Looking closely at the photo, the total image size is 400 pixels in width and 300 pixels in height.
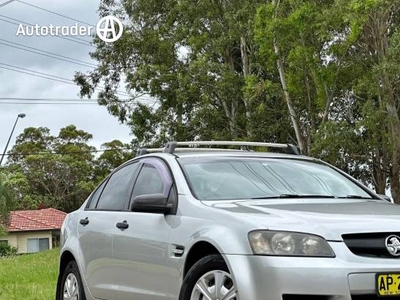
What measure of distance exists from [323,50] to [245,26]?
16.3 ft

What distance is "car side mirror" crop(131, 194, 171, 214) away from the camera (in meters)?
5.84

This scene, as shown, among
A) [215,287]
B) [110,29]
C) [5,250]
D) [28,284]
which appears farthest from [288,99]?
[5,250]

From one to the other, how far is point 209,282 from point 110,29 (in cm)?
3193

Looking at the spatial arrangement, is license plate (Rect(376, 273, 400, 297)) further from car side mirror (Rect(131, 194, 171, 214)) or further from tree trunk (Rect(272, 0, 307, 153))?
tree trunk (Rect(272, 0, 307, 153))

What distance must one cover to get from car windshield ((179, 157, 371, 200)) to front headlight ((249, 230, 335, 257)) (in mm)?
988

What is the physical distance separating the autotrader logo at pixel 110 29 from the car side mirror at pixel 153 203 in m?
29.9

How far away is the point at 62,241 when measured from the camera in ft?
26.2

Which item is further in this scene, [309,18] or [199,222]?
[309,18]

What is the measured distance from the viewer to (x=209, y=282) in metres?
5.25

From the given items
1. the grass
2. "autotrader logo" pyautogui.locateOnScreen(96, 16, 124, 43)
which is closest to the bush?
"autotrader logo" pyautogui.locateOnScreen(96, 16, 124, 43)

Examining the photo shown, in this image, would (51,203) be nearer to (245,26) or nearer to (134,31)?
(134,31)

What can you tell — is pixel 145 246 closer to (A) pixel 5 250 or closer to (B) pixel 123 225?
(B) pixel 123 225

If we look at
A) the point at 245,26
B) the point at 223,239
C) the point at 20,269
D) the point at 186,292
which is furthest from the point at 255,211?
the point at 245,26

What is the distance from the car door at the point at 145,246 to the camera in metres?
5.84
